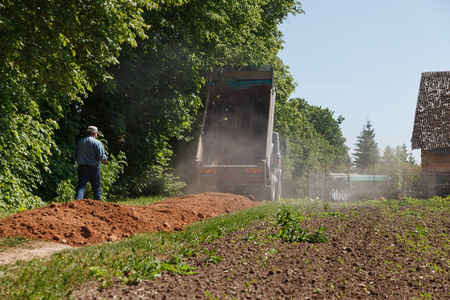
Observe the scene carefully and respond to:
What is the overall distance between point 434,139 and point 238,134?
1733cm

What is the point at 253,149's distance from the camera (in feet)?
49.2

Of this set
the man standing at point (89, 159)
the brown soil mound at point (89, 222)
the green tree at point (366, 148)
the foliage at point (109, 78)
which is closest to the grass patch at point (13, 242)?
the brown soil mound at point (89, 222)

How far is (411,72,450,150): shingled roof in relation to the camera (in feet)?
90.5

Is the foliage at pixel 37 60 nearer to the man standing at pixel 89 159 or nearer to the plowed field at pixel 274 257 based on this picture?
the man standing at pixel 89 159

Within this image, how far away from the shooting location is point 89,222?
729cm

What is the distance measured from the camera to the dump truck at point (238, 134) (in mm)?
14398

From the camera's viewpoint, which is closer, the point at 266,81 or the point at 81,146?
the point at 81,146

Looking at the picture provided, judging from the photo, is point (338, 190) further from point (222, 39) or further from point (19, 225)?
point (19, 225)

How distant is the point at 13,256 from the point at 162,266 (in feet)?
6.59

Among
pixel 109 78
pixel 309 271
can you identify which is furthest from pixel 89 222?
pixel 109 78

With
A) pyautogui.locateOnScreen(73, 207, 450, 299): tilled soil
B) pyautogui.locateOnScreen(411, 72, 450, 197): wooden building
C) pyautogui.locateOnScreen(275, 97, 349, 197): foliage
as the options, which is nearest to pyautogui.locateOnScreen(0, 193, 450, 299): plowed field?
pyautogui.locateOnScreen(73, 207, 450, 299): tilled soil

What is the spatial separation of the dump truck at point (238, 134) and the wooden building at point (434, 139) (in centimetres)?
1537

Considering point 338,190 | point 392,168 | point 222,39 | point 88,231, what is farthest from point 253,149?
point 392,168

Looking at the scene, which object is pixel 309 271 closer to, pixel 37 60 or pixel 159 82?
pixel 37 60
